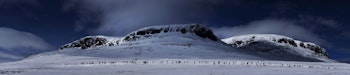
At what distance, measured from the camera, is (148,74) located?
42938mm

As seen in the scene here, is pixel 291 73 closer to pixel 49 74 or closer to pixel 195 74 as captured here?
pixel 195 74

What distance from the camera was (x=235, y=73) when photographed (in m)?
43.3

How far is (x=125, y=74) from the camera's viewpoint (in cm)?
4334

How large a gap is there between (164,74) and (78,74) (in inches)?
301

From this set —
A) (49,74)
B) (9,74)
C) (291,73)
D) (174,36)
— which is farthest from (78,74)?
(174,36)

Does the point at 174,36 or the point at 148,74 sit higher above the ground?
the point at 174,36

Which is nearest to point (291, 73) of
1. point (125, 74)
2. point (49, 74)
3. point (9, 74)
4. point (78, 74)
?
point (125, 74)

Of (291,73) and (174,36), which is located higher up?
(174,36)

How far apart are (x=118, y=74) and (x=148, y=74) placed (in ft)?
9.32

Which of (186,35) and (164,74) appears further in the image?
(186,35)

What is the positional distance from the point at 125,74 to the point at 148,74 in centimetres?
213

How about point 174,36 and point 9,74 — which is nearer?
point 9,74

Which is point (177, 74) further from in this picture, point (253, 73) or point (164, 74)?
point (253, 73)

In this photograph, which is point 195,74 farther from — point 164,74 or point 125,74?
point 125,74
